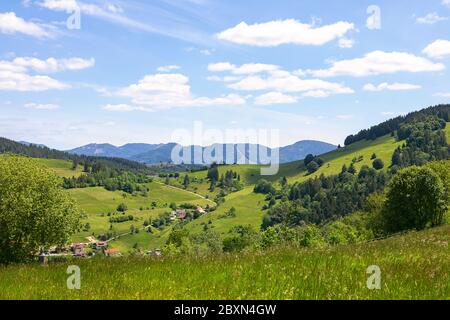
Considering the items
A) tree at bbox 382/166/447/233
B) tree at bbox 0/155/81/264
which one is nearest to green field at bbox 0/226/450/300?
tree at bbox 0/155/81/264

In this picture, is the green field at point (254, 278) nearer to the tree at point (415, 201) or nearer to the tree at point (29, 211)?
the tree at point (29, 211)

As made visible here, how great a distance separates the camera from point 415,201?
71.8m

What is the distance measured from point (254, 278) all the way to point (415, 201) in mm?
69736

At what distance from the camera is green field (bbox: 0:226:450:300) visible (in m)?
7.87

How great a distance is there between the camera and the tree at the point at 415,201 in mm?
70188

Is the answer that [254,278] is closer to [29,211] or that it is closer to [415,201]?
[29,211]

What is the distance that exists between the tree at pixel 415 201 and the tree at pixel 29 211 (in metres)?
53.5

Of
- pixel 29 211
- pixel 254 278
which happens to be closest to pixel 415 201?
pixel 29 211

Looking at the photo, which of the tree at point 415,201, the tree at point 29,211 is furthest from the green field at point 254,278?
the tree at point 415,201

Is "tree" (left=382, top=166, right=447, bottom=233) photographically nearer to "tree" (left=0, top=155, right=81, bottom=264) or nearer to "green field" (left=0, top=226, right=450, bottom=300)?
"tree" (left=0, top=155, right=81, bottom=264)

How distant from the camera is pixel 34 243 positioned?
37.8 meters
